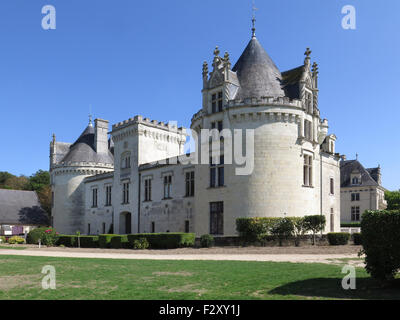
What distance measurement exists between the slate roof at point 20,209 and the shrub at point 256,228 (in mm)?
41921

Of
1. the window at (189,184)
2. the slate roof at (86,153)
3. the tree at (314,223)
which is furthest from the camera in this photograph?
the slate roof at (86,153)

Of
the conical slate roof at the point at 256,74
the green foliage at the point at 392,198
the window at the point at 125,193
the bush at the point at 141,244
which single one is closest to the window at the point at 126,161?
the window at the point at 125,193

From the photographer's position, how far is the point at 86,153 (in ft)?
169

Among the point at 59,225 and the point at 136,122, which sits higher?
the point at 136,122

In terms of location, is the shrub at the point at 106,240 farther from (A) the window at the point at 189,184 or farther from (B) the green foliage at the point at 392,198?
(B) the green foliage at the point at 392,198

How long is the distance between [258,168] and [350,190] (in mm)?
35135

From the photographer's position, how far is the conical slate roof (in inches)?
1153

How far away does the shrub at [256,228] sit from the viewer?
Answer: 25.9 metres

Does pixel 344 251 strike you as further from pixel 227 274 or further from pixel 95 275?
pixel 95 275

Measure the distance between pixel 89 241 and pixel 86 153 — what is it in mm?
19456

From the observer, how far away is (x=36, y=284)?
1119 centimetres

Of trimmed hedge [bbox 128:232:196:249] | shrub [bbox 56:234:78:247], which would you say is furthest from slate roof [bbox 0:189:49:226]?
trimmed hedge [bbox 128:232:196:249]

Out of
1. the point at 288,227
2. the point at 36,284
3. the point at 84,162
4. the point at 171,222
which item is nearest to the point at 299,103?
the point at 288,227

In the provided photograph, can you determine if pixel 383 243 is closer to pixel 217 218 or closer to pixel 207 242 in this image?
pixel 207 242
